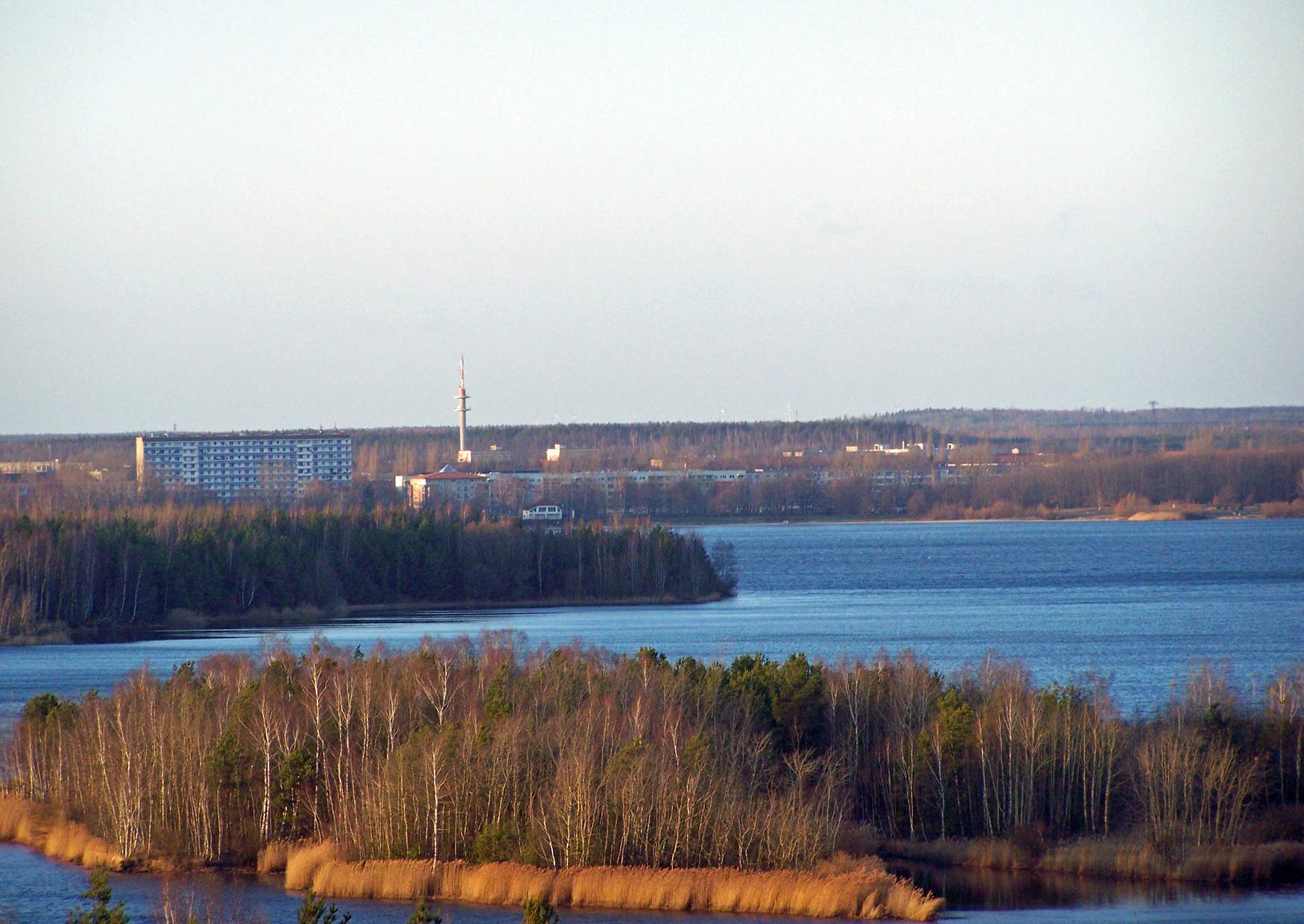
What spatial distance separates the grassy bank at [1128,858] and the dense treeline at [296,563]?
32712 mm

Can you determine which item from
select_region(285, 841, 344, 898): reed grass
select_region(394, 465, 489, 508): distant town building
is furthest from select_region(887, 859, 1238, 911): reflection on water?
select_region(394, 465, 489, 508): distant town building

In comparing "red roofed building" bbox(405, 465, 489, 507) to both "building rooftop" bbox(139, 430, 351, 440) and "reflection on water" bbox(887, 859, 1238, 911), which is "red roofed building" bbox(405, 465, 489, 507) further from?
"reflection on water" bbox(887, 859, 1238, 911)

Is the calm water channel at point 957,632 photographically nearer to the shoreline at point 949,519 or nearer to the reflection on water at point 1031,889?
the reflection on water at point 1031,889

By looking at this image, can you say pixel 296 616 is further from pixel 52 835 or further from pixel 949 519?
pixel 949 519

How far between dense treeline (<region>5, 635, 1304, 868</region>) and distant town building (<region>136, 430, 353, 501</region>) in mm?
83685

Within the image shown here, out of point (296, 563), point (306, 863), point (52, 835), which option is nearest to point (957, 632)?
point (296, 563)

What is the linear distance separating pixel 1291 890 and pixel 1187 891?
117cm

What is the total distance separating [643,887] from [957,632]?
24768 millimetres

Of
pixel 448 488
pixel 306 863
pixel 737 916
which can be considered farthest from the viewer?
pixel 448 488

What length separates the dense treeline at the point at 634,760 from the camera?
1798cm

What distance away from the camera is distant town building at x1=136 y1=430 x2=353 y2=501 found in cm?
10831

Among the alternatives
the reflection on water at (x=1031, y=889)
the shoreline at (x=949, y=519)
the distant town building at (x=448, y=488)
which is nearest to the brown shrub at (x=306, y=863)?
the reflection on water at (x=1031, y=889)

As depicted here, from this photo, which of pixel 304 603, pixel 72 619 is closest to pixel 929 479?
pixel 304 603

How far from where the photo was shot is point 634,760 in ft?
58.8
